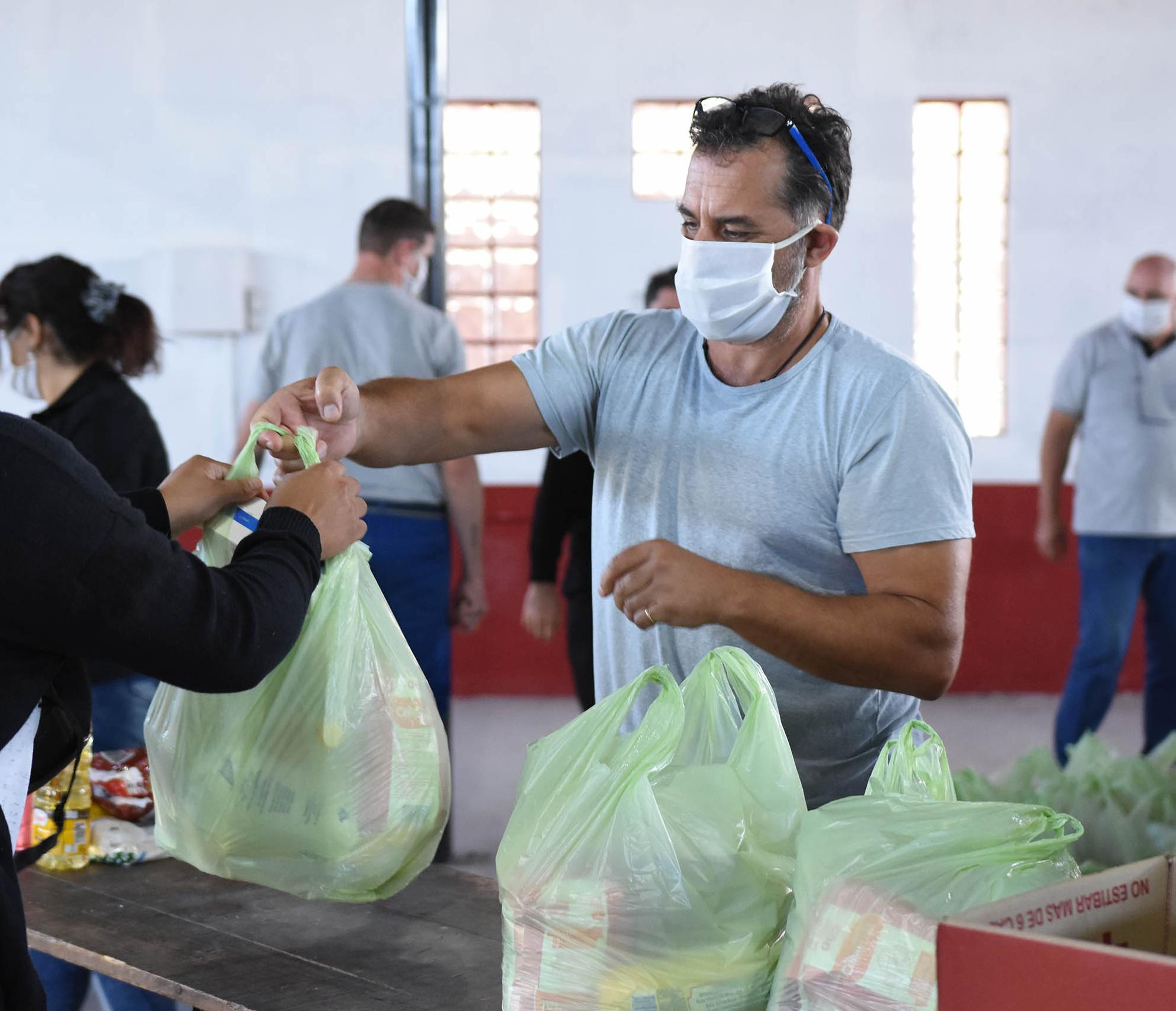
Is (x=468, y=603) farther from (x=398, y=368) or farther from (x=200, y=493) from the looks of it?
(x=200, y=493)

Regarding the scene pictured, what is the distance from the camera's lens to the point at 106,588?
1.08m

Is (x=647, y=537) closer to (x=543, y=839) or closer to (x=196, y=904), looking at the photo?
(x=543, y=839)

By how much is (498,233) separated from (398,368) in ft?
8.66

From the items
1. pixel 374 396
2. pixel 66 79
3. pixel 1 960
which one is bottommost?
pixel 1 960

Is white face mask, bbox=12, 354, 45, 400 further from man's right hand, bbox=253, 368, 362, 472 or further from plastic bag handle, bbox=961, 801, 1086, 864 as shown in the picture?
plastic bag handle, bbox=961, 801, 1086, 864

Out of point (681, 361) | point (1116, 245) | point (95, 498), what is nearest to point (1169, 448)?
point (1116, 245)

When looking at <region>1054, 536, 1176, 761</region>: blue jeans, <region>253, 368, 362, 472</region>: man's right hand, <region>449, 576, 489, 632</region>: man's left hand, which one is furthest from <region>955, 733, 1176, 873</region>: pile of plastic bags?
<region>449, 576, 489, 632</region>: man's left hand

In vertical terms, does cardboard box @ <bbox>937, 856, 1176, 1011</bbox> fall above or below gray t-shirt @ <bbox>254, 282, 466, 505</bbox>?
below

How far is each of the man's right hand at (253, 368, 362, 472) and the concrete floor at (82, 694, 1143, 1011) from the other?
103 inches

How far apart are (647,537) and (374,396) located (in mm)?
371

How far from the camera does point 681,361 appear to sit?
165cm

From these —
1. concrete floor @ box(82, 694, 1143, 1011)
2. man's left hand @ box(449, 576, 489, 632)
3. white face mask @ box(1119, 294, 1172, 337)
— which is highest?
white face mask @ box(1119, 294, 1172, 337)

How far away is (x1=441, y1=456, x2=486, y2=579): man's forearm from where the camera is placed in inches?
136

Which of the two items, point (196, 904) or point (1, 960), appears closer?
point (1, 960)
